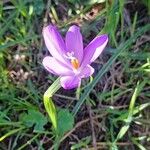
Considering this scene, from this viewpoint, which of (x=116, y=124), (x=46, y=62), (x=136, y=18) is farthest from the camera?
(x=136, y=18)

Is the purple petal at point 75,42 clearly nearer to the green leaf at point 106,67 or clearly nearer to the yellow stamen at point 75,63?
the yellow stamen at point 75,63

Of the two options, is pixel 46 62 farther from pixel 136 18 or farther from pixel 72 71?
pixel 136 18

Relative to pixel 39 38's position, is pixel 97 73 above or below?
below

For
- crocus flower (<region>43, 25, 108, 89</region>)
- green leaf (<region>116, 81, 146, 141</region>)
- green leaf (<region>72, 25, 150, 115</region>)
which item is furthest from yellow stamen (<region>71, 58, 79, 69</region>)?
green leaf (<region>116, 81, 146, 141</region>)

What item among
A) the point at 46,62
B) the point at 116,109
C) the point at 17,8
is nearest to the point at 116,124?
the point at 116,109

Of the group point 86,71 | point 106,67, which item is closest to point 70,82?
point 86,71

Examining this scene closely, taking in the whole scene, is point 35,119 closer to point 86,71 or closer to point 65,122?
point 65,122
